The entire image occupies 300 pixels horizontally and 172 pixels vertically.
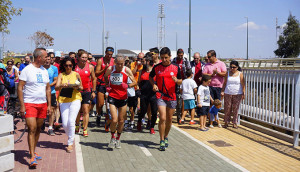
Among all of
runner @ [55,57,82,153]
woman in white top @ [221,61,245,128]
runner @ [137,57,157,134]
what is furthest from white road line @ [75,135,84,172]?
woman in white top @ [221,61,245,128]

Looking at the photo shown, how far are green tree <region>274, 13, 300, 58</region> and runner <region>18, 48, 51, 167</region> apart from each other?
5674 cm

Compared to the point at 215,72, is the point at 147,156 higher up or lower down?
lower down

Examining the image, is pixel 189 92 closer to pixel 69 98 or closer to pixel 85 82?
pixel 85 82

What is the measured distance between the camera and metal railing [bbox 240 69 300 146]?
7332 mm

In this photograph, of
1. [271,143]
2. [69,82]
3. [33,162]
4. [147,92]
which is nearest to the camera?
[33,162]

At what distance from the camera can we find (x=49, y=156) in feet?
20.6

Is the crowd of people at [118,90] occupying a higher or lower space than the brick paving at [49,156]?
higher

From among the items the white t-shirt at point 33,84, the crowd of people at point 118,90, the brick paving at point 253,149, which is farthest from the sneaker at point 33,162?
the brick paving at point 253,149

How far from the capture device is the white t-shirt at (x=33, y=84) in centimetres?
550

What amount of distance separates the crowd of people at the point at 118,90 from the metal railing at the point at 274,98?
0.36 metres

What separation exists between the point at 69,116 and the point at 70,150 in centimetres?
71

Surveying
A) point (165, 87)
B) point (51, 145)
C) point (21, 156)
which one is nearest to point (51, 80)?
point (51, 145)

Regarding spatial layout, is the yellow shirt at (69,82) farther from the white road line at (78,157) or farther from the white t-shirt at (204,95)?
the white t-shirt at (204,95)

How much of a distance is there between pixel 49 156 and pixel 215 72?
5.40 metres
